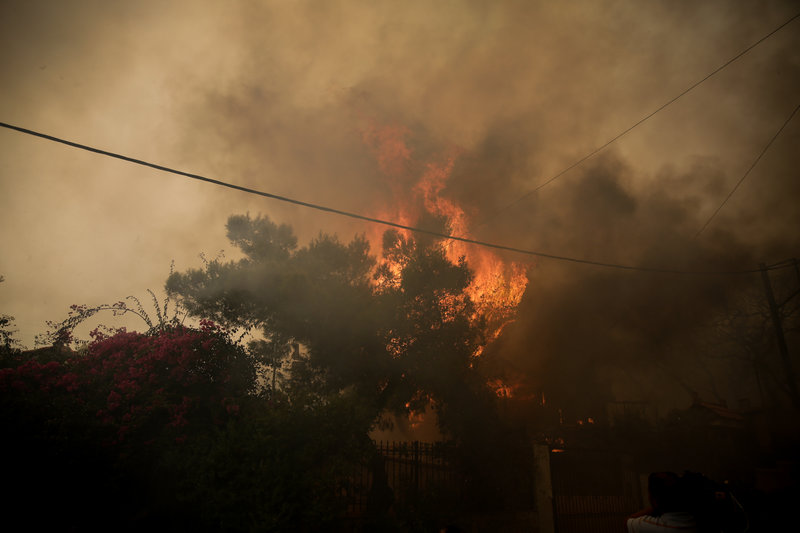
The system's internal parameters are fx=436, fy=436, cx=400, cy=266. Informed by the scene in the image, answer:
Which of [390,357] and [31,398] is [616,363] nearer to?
[390,357]

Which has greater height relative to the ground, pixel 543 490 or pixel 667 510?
pixel 667 510

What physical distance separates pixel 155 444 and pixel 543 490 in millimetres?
10763

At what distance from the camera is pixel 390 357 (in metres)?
15.4

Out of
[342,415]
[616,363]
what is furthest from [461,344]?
[616,363]

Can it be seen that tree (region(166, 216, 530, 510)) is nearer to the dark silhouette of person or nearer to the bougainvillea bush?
the bougainvillea bush

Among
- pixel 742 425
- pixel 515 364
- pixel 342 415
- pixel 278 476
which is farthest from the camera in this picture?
pixel 515 364

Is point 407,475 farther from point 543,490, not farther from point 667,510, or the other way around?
point 667,510

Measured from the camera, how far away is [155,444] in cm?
969

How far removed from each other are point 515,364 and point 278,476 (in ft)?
84.6

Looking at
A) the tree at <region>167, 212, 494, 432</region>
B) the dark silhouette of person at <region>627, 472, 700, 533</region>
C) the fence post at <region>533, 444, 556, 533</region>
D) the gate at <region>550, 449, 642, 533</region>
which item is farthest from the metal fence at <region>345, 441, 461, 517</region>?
the dark silhouette of person at <region>627, 472, 700, 533</region>

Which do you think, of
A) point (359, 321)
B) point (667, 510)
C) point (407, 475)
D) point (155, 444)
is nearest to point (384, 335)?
point (359, 321)

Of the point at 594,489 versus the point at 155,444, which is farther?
the point at 594,489

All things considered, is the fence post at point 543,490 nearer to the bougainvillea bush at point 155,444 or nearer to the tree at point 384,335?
the tree at point 384,335

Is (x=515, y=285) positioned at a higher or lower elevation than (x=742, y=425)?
higher
